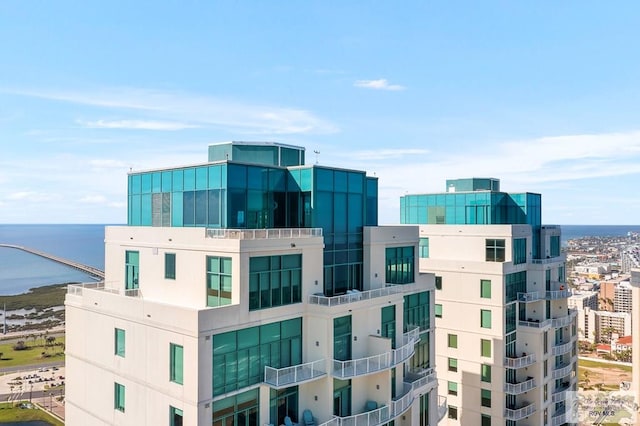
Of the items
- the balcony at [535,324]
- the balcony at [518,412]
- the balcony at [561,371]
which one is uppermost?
the balcony at [535,324]

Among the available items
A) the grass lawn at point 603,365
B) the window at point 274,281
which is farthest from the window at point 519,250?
the grass lawn at point 603,365

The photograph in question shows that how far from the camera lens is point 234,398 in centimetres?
1970

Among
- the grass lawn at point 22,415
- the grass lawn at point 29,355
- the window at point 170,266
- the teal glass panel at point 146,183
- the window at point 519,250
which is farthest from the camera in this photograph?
the grass lawn at point 29,355

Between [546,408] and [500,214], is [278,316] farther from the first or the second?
[546,408]

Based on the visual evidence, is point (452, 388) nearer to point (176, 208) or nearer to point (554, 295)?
point (554, 295)

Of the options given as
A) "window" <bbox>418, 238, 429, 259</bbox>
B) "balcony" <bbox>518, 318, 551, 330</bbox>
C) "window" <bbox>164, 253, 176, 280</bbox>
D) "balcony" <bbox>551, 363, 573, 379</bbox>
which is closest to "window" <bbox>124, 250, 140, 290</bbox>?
"window" <bbox>164, 253, 176, 280</bbox>

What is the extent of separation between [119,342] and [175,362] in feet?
15.3

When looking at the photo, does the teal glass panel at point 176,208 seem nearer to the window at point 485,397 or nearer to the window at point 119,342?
the window at point 119,342

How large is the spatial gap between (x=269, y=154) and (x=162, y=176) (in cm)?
616

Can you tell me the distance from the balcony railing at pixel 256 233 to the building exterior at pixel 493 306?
20034 mm

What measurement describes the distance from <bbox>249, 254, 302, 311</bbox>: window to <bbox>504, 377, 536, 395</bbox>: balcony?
24.7 metres

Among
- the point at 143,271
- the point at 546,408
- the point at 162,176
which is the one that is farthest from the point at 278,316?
the point at 546,408

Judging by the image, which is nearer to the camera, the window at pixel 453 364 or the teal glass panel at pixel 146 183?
the teal glass panel at pixel 146 183

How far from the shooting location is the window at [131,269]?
2481cm
